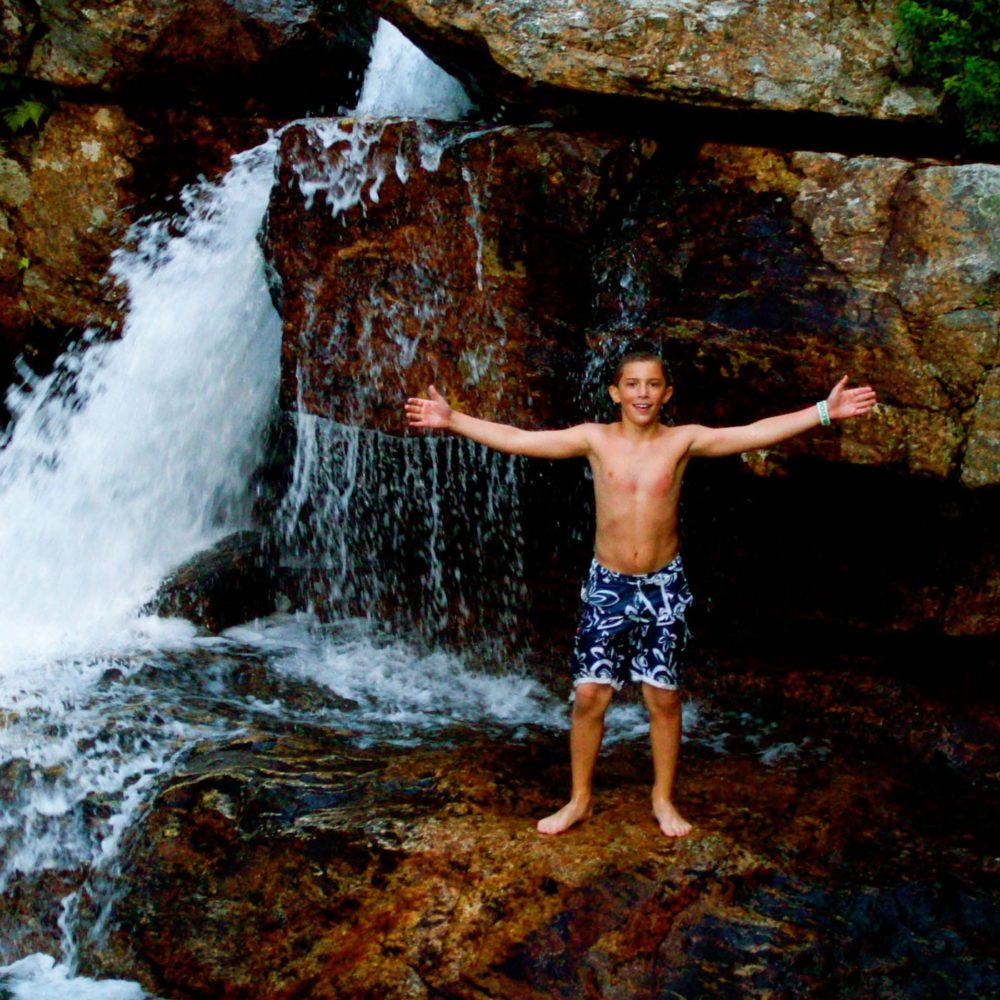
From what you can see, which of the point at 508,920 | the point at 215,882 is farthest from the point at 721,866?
the point at 215,882

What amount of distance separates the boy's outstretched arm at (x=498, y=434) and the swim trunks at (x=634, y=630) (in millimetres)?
501

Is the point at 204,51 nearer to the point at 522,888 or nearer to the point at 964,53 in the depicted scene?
the point at 964,53

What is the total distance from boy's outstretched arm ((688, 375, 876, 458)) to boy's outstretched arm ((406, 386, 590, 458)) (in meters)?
0.45

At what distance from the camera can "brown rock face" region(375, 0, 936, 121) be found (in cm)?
569

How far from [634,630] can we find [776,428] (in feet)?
2.97

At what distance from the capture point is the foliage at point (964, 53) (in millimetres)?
5480

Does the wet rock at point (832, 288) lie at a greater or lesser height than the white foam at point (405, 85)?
lesser

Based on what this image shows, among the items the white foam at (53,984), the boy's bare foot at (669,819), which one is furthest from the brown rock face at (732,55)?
the white foam at (53,984)

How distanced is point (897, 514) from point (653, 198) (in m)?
1.88

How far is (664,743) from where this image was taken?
4504mm

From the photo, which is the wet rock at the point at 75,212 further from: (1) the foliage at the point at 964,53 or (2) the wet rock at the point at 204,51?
(1) the foliage at the point at 964,53

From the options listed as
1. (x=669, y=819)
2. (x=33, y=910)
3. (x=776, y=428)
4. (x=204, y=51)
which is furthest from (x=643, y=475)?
(x=204, y=51)

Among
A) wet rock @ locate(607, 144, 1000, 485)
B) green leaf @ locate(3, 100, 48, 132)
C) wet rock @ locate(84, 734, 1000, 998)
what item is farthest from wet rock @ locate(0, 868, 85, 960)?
green leaf @ locate(3, 100, 48, 132)

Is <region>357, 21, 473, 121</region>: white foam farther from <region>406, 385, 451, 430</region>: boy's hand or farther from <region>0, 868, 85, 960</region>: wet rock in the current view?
<region>0, 868, 85, 960</region>: wet rock
